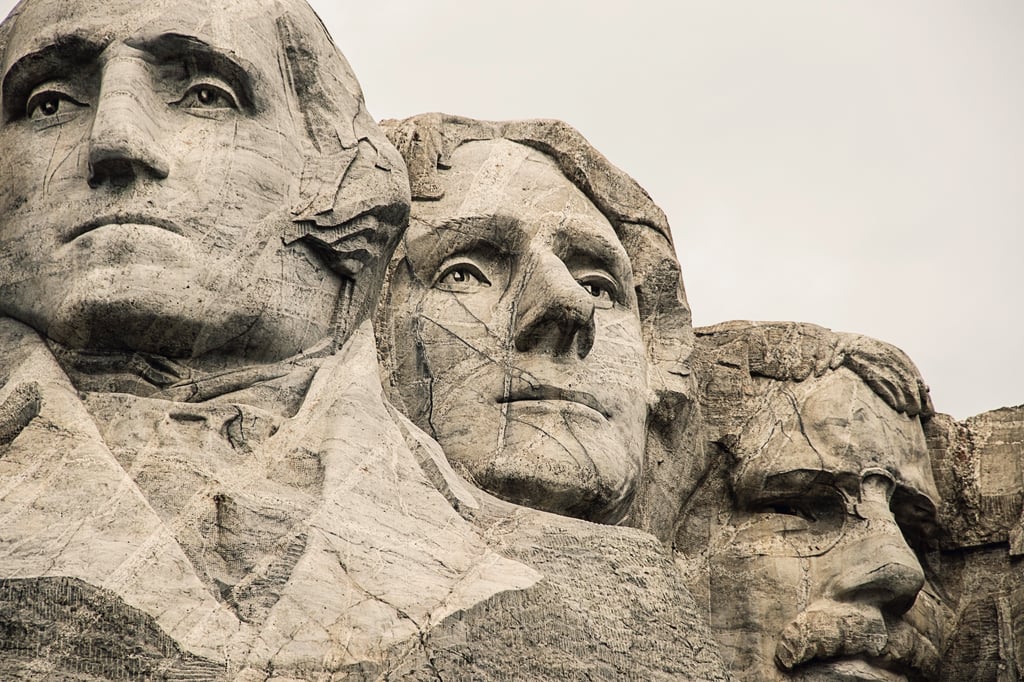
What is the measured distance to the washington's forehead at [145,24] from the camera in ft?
28.8

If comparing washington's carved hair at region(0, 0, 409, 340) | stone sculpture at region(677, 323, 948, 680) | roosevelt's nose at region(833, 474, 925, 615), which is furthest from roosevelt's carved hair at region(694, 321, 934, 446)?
washington's carved hair at region(0, 0, 409, 340)

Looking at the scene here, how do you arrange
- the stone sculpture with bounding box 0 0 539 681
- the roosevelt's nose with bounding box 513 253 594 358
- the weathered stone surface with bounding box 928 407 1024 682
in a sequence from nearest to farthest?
the stone sculpture with bounding box 0 0 539 681 → the roosevelt's nose with bounding box 513 253 594 358 → the weathered stone surface with bounding box 928 407 1024 682

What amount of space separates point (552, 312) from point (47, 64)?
2.21m

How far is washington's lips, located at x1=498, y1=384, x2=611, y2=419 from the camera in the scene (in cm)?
973

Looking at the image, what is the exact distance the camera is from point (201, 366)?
27.8 ft

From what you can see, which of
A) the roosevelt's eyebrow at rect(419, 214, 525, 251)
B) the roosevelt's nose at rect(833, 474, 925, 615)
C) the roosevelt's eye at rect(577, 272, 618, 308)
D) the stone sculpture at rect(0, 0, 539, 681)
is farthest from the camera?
the roosevelt's nose at rect(833, 474, 925, 615)

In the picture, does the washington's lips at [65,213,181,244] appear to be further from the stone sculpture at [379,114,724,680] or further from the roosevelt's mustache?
the roosevelt's mustache

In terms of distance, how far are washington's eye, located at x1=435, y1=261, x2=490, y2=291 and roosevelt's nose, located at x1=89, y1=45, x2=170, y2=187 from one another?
1.78 meters

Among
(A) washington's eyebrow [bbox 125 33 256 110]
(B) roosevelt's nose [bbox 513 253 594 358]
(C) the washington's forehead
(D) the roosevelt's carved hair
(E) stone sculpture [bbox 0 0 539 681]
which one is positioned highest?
(D) the roosevelt's carved hair

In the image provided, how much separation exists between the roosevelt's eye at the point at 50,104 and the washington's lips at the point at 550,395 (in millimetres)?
2085

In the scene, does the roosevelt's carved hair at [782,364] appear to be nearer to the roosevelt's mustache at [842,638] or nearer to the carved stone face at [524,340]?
the carved stone face at [524,340]

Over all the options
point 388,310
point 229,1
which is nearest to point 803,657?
point 388,310

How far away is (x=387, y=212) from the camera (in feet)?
29.7

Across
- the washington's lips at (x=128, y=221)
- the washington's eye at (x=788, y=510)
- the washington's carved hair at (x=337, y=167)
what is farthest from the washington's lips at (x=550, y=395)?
the washington's lips at (x=128, y=221)
